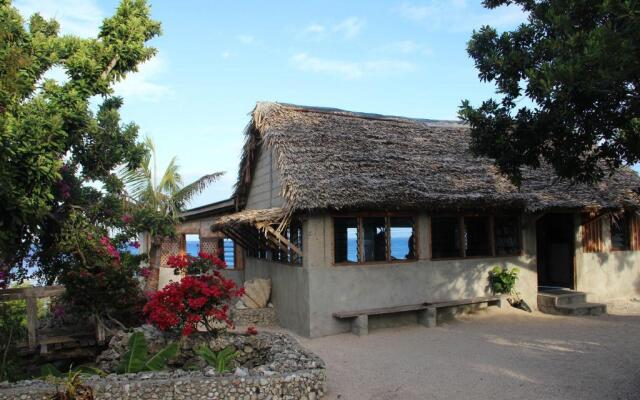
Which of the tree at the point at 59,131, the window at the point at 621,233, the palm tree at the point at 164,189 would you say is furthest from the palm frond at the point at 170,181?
the window at the point at 621,233

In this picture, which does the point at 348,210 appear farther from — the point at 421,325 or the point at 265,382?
the point at 265,382

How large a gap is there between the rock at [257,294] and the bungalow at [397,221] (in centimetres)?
26

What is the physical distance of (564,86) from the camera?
5.87 metres

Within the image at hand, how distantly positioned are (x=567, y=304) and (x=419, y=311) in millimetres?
3760

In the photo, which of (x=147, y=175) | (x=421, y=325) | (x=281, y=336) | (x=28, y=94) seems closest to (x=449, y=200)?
(x=421, y=325)

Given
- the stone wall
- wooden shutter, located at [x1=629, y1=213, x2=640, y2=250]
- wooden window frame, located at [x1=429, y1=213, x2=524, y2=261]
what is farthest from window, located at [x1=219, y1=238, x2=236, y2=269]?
wooden shutter, located at [x1=629, y1=213, x2=640, y2=250]

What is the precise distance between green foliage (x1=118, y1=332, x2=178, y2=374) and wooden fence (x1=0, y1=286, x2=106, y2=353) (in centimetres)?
219

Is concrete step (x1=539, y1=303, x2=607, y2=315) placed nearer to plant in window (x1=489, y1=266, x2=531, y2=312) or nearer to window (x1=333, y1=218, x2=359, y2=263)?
plant in window (x1=489, y1=266, x2=531, y2=312)

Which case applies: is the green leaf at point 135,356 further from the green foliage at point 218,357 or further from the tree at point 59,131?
the tree at point 59,131

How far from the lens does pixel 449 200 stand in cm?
1006

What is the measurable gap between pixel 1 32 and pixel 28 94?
2067 mm

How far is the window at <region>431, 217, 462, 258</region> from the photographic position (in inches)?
456

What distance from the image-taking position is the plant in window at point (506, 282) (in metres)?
11.5

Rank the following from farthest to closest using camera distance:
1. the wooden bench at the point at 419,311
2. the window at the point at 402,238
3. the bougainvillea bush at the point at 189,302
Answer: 1. the window at the point at 402,238
2. the wooden bench at the point at 419,311
3. the bougainvillea bush at the point at 189,302
